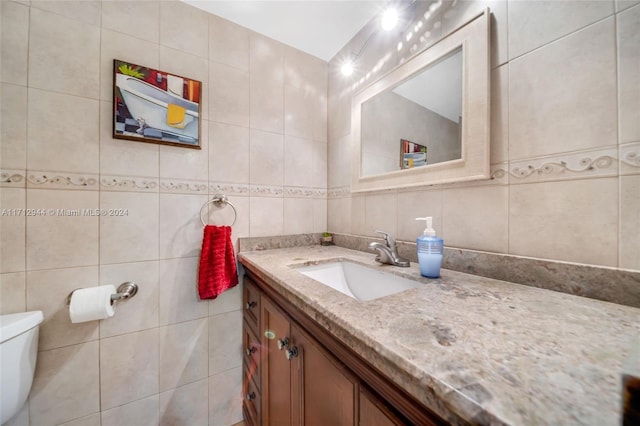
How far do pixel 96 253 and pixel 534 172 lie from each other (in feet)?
5.63

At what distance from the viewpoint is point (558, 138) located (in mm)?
634

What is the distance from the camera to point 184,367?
116cm

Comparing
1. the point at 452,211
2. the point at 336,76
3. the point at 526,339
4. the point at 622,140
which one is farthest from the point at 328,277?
the point at 336,76

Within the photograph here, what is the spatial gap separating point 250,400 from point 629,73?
185 centimetres

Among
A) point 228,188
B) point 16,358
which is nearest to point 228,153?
point 228,188

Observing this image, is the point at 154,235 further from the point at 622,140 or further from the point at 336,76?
the point at 622,140

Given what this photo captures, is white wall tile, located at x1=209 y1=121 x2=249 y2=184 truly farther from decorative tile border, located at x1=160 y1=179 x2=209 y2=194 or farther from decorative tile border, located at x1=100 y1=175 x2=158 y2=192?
decorative tile border, located at x1=100 y1=175 x2=158 y2=192

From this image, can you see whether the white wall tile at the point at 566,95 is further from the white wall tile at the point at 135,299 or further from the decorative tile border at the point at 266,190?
the white wall tile at the point at 135,299

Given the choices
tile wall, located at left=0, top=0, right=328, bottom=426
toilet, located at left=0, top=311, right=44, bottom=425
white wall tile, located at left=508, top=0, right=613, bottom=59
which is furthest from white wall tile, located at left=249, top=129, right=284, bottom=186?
white wall tile, located at left=508, top=0, right=613, bottom=59

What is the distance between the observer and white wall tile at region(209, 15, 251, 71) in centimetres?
124

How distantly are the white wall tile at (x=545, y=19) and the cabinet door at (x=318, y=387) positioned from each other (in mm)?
1076

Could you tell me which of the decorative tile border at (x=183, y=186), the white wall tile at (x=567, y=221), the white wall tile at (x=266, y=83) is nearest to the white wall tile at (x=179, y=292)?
the decorative tile border at (x=183, y=186)

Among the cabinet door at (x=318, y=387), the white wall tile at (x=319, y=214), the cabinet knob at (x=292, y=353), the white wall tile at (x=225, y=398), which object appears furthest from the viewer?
the white wall tile at (x=319, y=214)

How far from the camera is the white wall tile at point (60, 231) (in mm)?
896
